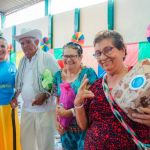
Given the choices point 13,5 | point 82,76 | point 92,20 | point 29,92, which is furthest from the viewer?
point 13,5

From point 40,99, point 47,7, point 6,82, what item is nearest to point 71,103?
point 40,99

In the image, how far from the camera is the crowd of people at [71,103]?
110 centimetres

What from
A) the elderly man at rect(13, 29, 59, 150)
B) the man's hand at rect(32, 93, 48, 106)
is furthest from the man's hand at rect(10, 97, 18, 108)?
the man's hand at rect(32, 93, 48, 106)

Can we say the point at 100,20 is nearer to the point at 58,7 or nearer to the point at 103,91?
the point at 58,7

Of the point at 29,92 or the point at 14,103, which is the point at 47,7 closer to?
the point at 14,103

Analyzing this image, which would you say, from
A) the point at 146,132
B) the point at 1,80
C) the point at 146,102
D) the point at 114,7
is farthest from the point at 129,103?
the point at 114,7

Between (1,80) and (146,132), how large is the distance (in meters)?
1.71

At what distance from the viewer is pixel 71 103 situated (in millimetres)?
1600

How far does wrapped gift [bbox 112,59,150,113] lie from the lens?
2.94 feet

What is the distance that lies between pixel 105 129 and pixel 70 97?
0.49 metres

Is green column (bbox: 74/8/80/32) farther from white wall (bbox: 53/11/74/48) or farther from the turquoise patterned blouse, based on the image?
the turquoise patterned blouse

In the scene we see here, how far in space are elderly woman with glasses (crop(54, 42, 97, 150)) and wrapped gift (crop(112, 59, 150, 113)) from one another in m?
0.56

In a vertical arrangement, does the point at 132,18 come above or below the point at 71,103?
above

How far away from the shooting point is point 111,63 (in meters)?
1.17
